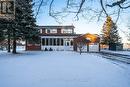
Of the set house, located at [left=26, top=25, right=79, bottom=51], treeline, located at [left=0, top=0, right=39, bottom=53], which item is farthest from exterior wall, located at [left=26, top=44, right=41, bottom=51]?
treeline, located at [left=0, top=0, right=39, bottom=53]

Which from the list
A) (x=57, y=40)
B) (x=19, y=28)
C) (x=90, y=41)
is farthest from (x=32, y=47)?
(x=19, y=28)

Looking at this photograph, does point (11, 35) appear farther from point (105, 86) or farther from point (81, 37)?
point (105, 86)

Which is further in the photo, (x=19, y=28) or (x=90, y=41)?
(x=90, y=41)

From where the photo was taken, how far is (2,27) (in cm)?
4153

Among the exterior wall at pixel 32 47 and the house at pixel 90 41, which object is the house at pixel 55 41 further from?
the house at pixel 90 41

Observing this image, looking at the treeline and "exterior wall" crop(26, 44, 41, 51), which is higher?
the treeline

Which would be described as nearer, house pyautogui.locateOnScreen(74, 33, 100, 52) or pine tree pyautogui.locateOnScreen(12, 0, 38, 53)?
pine tree pyautogui.locateOnScreen(12, 0, 38, 53)

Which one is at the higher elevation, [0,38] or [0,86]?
[0,38]

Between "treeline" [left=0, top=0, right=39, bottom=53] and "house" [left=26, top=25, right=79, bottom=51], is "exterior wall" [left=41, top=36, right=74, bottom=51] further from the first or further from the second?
"treeline" [left=0, top=0, right=39, bottom=53]

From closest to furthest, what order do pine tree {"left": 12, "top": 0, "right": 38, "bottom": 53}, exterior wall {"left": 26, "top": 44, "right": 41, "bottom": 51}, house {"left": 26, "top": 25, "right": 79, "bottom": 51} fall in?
pine tree {"left": 12, "top": 0, "right": 38, "bottom": 53} < exterior wall {"left": 26, "top": 44, "right": 41, "bottom": 51} < house {"left": 26, "top": 25, "right": 79, "bottom": 51}

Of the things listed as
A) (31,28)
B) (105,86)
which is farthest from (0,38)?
(105,86)

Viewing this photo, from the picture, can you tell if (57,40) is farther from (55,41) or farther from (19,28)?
(19,28)

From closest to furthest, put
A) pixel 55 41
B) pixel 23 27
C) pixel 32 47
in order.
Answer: pixel 23 27 → pixel 32 47 → pixel 55 41

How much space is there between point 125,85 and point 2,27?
1271 inches
